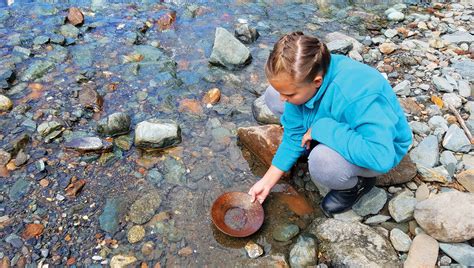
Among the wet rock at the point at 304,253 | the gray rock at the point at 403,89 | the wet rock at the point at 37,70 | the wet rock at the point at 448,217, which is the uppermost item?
the wet rock at the point at 448,217

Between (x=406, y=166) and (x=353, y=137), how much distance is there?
852 millimetres

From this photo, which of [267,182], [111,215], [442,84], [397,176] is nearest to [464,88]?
[442,84]

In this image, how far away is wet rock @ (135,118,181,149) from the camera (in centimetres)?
308

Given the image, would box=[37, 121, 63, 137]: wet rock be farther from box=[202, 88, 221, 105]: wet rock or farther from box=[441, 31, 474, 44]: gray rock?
box=[441, 31, 474, 44]: gray rock

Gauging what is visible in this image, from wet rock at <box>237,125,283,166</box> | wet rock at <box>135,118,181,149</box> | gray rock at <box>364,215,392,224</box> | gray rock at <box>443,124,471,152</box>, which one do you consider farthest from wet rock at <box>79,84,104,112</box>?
gray rock at <box>443,124,471,152</box>

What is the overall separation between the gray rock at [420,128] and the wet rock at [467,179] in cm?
49

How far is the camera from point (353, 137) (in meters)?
2.07

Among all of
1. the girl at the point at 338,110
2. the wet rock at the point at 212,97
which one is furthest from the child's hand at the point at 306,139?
the wet rock at the point at 212,97

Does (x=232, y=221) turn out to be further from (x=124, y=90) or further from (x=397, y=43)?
(x=397, y=43)

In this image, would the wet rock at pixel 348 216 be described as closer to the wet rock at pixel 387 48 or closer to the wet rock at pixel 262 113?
the wet rock at pixel 262 113

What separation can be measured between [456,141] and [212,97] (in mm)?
1972

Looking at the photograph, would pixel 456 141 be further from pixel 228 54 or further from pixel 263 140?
pixel 228 54

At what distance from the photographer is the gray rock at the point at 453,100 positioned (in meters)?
3.32

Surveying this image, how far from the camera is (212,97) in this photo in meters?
3.61
